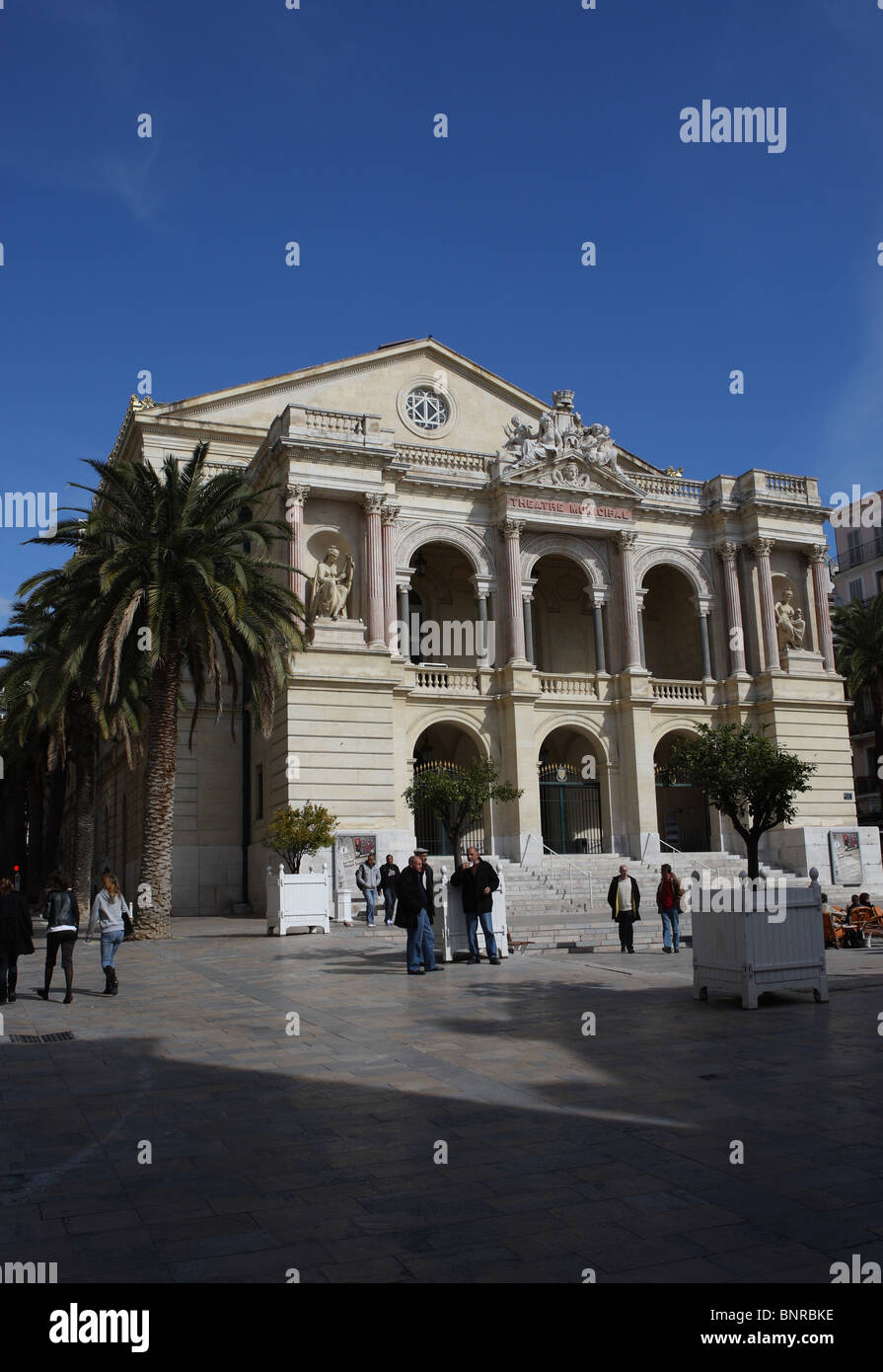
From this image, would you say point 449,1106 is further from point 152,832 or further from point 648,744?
point 648,744

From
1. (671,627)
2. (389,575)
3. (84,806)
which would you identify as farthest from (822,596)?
(84,806)

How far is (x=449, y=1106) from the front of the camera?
26.0ft

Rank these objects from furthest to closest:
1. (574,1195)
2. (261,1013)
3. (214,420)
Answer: (214,420) → (261,1013) → (574,1195)

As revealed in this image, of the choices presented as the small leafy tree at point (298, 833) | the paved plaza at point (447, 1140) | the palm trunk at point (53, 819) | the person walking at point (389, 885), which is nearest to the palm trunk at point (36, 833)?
the palm trunk at point (53, 819)

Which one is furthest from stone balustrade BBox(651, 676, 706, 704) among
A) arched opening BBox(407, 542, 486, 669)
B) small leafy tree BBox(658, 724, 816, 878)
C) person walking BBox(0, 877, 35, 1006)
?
person walking BBox(0, 877, 35, 1006)

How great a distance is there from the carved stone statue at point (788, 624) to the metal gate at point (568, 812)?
8.80 m

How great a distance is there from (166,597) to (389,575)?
1112 centimetres

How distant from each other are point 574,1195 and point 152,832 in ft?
67.3

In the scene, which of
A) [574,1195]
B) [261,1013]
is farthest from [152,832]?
[574,1195]

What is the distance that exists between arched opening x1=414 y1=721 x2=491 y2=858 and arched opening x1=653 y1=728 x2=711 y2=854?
693 cm

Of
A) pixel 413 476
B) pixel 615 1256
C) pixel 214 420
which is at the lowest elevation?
pixel 615 1256

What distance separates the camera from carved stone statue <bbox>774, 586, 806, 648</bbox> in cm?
3922

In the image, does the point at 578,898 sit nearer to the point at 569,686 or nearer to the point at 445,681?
the point at 445,681
